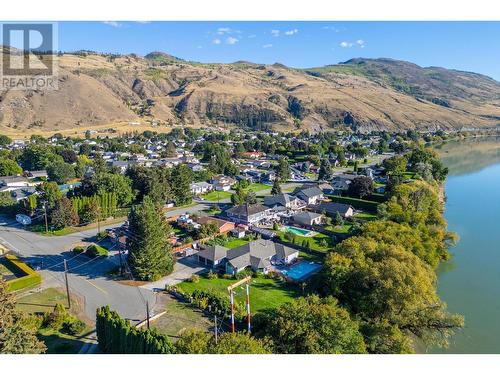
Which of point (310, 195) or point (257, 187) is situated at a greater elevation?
point (310, 195)

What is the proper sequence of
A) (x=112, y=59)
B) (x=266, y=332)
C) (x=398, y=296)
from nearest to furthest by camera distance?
(x=266, y=332)
(x=398, y=296)
(x=112, y=59)

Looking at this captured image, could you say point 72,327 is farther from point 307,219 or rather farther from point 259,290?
point 307,219

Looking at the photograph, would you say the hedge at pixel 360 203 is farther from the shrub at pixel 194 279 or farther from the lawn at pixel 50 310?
the lawn at pixel 50 310

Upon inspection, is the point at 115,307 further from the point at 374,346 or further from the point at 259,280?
the point at 374,346

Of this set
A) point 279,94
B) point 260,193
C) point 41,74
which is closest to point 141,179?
point 260,193

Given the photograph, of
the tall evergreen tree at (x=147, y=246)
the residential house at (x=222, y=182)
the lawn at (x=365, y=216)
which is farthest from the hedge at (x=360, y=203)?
the tall evergreen tree at (x=147, y=246)

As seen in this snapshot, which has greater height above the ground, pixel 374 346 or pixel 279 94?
pixel 279 94

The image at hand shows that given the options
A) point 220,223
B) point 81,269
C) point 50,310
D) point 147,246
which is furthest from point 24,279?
point 220,223

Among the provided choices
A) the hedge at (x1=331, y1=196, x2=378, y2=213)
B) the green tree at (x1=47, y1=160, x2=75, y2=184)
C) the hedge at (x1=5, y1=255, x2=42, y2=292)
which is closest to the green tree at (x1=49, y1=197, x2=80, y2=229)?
the hedge at (x1=5, y1=255, x2=42, y2=292)
